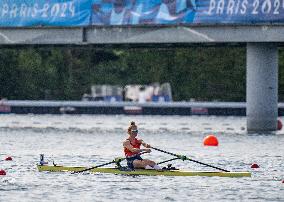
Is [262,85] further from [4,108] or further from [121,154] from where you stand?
[4,108]

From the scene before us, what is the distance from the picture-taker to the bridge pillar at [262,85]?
2458 inches

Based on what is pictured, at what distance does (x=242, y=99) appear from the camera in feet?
364

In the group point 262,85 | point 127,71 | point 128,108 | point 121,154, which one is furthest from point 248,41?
point 127,71

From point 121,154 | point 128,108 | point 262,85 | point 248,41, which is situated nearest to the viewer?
point 121,154

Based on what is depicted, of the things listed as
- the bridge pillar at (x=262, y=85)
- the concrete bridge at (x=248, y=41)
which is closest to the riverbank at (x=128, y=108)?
the concrete bridge at (x=248, y=41)

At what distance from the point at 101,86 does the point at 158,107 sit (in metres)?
13.5

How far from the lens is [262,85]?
2459 inches

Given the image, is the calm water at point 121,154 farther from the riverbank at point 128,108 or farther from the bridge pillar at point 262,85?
the riverbank at point 128,108

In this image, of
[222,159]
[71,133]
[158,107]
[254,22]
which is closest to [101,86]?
[158,107]

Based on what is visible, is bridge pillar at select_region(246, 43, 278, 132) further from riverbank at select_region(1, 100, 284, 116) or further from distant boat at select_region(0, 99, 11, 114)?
distant boat at select_region(0, 99, 11, 114)

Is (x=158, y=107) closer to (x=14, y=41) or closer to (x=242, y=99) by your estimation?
(x=242, y=99)

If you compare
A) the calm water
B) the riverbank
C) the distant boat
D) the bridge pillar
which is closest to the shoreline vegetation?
the riverbank

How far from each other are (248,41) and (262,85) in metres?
2.57

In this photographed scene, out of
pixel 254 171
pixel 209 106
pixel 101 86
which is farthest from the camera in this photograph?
pixel 101 86
